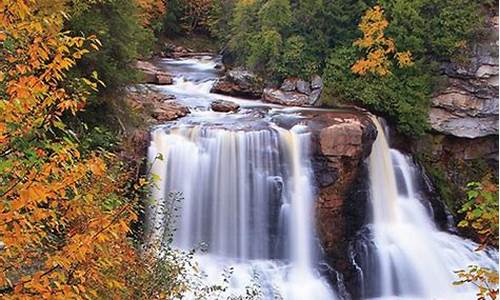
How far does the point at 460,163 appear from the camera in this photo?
13.7 meters

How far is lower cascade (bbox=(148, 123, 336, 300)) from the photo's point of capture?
9.89 meters

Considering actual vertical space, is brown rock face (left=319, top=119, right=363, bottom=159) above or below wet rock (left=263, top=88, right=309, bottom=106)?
below

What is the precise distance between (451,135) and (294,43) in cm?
534

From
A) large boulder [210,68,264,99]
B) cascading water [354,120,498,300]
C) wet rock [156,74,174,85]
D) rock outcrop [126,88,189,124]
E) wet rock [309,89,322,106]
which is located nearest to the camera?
cascading water [354,120,498,300]

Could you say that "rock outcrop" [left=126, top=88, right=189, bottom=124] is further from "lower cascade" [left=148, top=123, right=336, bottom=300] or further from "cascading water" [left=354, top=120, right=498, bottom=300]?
"cascading water" [left=354, top=120, right=498, bottom=300]

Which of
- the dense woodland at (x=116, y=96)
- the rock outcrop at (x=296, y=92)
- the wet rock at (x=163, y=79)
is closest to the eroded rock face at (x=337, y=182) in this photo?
the dense woodland at (x=116, y=96)

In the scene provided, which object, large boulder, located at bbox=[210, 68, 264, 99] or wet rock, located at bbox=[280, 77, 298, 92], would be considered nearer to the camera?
wet rock, located at bbox=[280, 77, 298, 92]

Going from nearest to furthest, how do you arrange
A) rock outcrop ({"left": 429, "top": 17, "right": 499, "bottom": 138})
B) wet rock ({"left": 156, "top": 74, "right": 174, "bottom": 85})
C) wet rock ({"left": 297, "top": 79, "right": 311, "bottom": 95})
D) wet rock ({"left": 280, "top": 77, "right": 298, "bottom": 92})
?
rock outcrop ({"left": 429, "top": 17, "right": 499, "bottom": 138}) < wet rock ({"left": 297, "top": 79, "right": 311, "bottom": 95}) < wet rock ({"left": 280, "top": 77, "right": 298, "bottom": 92}) < wet rock ({"left": 156, "top": 74, "right": 174, "bottom": 85})

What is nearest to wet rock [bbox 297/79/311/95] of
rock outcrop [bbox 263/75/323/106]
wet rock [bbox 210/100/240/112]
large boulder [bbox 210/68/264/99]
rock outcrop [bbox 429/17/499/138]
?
rock outcrop [bbox 263/75/323/106]

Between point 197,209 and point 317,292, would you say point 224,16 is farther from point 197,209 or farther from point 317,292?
point 317,292

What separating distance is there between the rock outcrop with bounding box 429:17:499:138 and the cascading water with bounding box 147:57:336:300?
498 cm

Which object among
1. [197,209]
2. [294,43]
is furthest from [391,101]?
[197,209]

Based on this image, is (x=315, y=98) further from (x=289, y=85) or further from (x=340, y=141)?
(x=340, y=141)

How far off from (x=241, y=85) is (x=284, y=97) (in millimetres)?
1636
